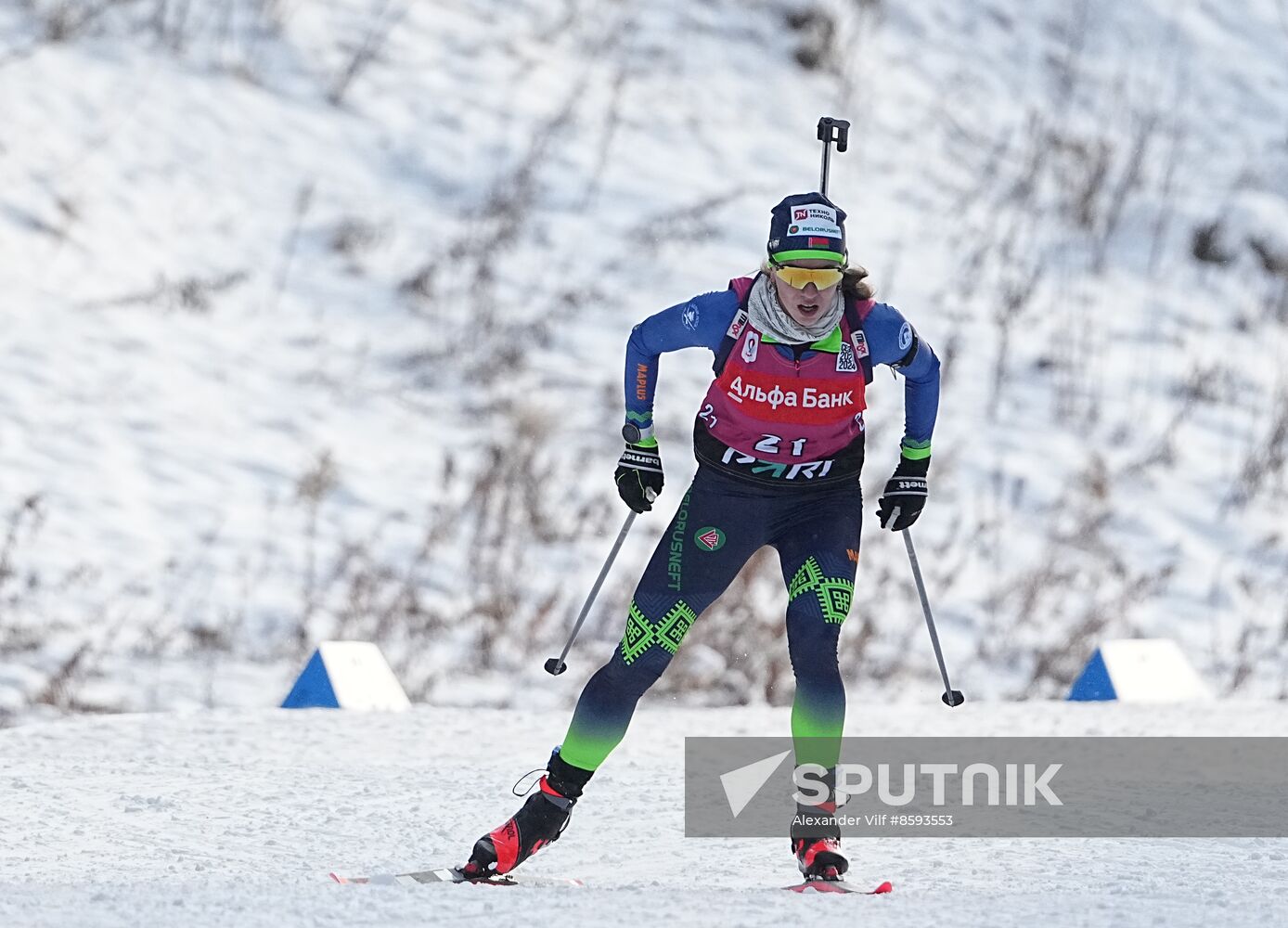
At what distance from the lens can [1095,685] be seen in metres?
7.68

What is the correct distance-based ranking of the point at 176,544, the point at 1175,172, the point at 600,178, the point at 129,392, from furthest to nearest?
the point at 1175,172 < the point at 600,178 < the point at 129,392 < the point at 176,544

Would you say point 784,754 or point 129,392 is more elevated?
point 129,392

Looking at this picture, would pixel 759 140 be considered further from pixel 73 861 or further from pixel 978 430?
pixel 73 861

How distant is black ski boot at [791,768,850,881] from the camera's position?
4238mm

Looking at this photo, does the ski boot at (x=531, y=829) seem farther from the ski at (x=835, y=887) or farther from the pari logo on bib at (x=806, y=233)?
the pari logo on bib at (x=806, y=233)

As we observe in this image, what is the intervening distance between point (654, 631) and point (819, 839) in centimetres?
68

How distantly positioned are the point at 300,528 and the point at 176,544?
75cm

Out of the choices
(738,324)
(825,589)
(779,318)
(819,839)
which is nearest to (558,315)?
(738,324)

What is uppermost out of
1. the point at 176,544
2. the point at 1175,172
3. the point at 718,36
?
the point at 718,36

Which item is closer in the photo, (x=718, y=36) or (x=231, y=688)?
(x=231, y=688)

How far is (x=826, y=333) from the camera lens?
4.37 metres

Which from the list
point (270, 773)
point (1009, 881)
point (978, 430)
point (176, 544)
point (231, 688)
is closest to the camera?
point (1009, 881)

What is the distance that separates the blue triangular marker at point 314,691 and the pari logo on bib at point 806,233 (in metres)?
3.49

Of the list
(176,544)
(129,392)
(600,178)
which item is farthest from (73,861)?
(600,178)
